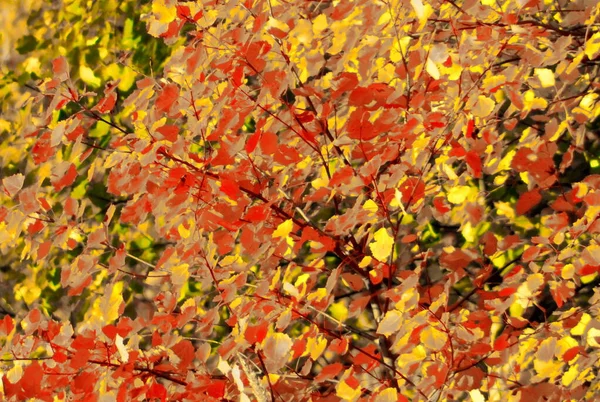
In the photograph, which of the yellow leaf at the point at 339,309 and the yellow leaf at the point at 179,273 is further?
the yellow leaf at the point at 339,309

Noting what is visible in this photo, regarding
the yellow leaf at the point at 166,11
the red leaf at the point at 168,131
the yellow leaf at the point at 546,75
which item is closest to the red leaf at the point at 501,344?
the yellow leaf at the point at 546,75

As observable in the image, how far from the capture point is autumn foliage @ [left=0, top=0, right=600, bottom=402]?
2.25 metres

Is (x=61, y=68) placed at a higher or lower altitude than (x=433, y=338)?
higher

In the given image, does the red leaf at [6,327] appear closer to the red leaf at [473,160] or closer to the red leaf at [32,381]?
the red leaf at [32,381]

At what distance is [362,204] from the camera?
8.97 feet

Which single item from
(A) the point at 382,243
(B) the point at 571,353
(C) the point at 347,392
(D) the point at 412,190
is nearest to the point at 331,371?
(C) the point at 347,392

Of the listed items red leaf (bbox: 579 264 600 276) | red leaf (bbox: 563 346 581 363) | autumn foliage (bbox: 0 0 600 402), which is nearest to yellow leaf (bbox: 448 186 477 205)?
autumn foliage (bbox: 0 0 600 402)

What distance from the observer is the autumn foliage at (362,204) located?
2.25 meters

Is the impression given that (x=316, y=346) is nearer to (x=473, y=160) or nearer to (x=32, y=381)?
(x=473, y=160)

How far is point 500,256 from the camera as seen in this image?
2881 mm

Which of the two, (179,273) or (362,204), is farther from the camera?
(362,204)

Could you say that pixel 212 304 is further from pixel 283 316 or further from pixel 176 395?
pixel 283 316

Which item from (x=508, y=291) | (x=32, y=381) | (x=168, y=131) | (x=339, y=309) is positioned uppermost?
(x=168, y=131)

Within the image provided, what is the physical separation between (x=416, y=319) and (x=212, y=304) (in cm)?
138
